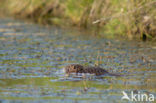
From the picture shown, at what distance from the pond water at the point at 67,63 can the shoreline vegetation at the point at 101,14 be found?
84cm

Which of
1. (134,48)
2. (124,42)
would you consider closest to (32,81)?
(134,48)

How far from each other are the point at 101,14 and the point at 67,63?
738 centimetres

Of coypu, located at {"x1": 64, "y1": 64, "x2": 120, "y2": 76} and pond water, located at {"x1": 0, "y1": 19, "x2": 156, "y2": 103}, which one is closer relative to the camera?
pond water, located at {"x1": 0, "y1": 19, "x2": 156, "y2": 103}

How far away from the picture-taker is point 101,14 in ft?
60.7

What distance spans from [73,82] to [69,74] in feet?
2.91

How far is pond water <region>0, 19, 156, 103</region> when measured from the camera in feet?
26.6

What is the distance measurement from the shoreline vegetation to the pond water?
839 mm

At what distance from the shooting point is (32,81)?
930cm

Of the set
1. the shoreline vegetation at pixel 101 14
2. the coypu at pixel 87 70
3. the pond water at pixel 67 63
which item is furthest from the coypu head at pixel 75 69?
the shoreline vegetation at pixel 101 14

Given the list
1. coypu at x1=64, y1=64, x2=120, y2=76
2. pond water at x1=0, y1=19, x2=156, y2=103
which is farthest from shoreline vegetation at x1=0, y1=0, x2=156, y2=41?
coypu at x1=64, y1=64, x2=120, y2=76

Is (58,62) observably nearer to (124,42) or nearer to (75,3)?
(124,42)

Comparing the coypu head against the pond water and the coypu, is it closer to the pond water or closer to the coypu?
the coypu

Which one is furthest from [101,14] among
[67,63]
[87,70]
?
[87,70]

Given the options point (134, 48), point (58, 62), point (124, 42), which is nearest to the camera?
point (58, 62)
